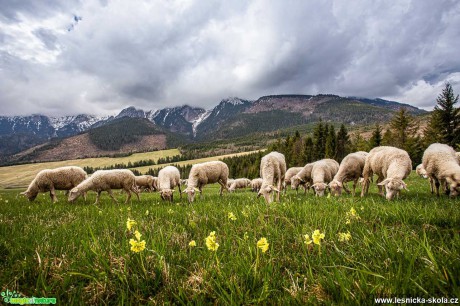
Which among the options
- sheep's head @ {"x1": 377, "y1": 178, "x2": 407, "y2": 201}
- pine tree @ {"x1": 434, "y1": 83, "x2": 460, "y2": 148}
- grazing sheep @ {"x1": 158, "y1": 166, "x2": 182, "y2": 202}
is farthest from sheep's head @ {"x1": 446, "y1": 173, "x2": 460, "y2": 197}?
pine tree @ {"x1": 434, "y1": 83, "x2": 460, "y2": 148}

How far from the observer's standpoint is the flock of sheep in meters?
11.3

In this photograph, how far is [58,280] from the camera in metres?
2.31

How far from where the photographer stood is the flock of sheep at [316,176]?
1134cm

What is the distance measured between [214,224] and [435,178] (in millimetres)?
13662

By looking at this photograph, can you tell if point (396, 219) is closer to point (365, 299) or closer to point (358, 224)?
point (358, 224)

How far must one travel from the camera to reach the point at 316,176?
58.7ft

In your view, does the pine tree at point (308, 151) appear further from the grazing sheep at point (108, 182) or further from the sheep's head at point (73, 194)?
the sheep's head at point (73, 194)

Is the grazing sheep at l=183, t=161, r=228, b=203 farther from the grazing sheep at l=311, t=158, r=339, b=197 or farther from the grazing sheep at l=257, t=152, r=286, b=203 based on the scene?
the grazing sheep at l=311, t=158, r=339, b=197

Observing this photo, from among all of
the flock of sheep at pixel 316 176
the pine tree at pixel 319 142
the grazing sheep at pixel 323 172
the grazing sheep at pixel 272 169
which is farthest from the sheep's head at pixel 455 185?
the pine tree at pixel 319 142

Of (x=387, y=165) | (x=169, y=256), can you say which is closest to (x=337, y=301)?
(x=169, y=256)

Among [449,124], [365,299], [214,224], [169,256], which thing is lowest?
[214,224]

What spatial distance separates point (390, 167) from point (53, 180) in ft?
72.6

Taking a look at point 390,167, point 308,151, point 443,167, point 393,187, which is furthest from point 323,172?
point 308,151

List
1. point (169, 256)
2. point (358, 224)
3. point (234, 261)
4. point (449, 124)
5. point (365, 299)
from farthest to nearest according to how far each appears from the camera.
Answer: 1. point (449, 124)
2. point (358, 224)
3. point (169, 256)
4. point (234, 261)
5. point (365, 299)
